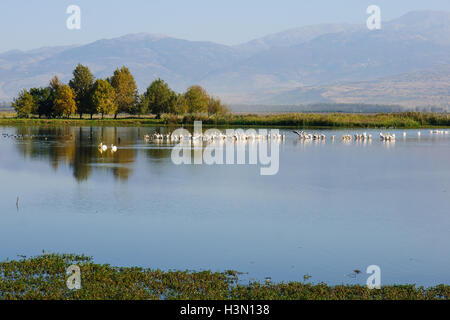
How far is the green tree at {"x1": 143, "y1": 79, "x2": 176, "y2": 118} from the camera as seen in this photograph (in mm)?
108375

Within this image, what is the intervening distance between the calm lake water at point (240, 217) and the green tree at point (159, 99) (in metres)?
74.9

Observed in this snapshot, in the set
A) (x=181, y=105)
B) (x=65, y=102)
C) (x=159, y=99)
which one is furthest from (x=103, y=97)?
(x=181, y=105)

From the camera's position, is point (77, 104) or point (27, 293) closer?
point (27, 293)

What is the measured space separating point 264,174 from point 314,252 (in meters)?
15.4

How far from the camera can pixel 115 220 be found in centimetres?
1791

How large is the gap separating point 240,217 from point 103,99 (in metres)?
83.2

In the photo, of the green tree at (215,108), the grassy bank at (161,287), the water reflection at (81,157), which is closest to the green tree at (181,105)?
the green tree at (215,108)

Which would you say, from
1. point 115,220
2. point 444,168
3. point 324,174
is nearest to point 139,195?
point 115,220

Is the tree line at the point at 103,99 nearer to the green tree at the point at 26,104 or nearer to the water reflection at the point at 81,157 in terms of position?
the green tree at the point at 26,104

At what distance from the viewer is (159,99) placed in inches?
4301

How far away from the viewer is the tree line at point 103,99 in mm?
99000

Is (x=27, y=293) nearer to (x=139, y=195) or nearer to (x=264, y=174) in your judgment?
→ (x=139, y=195)

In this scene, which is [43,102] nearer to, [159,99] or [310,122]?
[159,99]

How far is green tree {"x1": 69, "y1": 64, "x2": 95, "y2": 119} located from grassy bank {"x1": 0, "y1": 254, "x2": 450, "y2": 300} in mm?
90404
